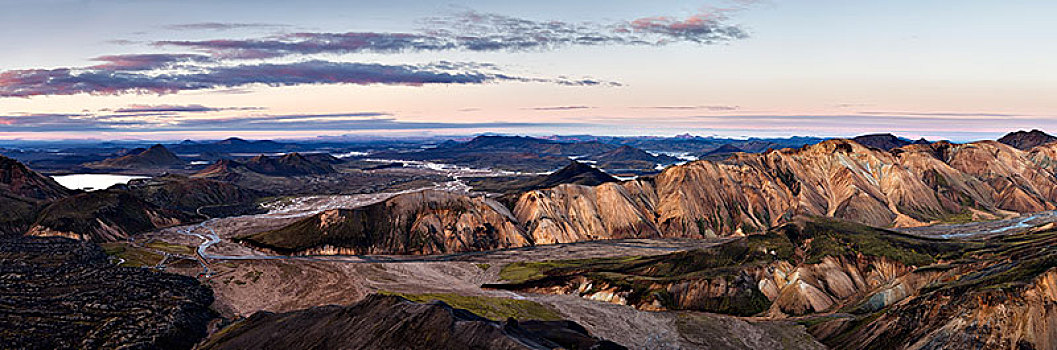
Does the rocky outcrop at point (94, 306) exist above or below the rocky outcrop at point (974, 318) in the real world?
below

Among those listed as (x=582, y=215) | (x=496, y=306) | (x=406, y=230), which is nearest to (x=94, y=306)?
(x=496, y=306)

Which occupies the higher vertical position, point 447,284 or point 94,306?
point 94,306

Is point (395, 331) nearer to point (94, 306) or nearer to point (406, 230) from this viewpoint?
point (94, 306)

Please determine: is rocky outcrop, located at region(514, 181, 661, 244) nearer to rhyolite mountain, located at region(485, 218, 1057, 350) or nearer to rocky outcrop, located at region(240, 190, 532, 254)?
rocky outcrop, located at region(240, 190, 532, 254)

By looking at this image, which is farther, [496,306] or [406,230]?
[406,230]

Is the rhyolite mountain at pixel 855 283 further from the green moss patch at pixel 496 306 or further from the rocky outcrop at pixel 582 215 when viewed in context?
the rocky outcrop at pixel 582 215

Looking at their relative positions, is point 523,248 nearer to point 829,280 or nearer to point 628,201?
point 628,201

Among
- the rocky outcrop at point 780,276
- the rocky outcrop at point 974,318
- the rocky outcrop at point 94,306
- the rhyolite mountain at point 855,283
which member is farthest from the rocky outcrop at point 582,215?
the rocky outcrop at point 974,318
